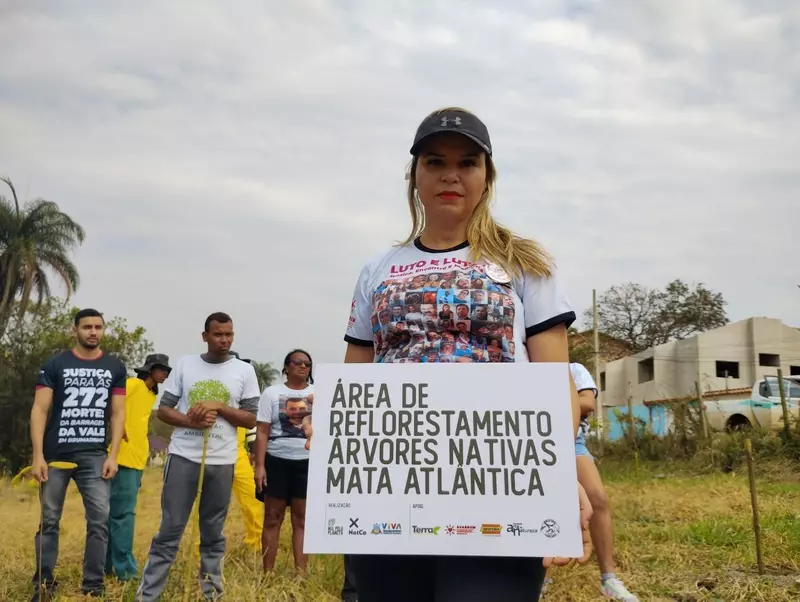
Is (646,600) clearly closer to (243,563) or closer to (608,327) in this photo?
(243,563)

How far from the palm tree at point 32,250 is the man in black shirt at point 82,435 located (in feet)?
64.4

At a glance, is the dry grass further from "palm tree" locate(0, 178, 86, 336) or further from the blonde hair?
"palm tree" locate(0, 178, 86, 336)

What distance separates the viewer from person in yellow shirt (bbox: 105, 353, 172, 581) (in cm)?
541

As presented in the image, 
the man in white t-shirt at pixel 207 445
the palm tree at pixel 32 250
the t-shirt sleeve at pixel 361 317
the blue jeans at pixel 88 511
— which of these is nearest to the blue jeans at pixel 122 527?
the blue jeans at pixel 88 511

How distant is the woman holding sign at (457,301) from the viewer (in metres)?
1.44

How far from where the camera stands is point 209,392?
180 inches

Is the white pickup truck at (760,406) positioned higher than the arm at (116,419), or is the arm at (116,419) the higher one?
the white pickup truck at (760,406)

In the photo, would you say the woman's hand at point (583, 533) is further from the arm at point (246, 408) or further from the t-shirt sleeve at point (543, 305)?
the arm at point (246, 408)

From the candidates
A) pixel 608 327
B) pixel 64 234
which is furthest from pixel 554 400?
pixel 608 327

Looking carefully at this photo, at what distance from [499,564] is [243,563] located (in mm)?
4557

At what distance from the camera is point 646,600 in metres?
4.36

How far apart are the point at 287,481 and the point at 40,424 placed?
172cm

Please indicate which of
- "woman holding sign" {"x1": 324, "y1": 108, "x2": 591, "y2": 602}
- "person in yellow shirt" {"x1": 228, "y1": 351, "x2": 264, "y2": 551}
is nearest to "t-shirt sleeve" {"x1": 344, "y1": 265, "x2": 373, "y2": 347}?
"woman holding sign" {"x1": 324, "y1": 108, "x2": 591, "y2": 602}

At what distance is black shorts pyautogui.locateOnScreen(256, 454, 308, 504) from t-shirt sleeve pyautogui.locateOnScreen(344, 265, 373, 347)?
12.5ft
